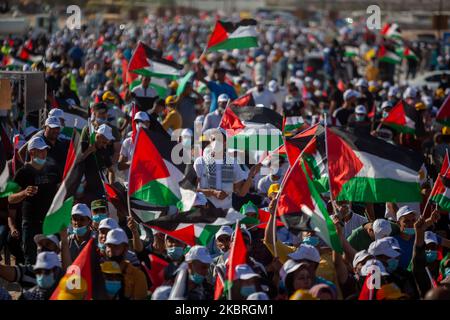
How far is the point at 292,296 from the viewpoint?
323 inches

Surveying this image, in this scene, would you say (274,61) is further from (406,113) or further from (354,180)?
(354,180)

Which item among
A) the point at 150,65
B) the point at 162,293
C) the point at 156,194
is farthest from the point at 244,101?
the point at 162,293

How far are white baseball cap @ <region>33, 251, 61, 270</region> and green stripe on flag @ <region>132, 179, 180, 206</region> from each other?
1.88m

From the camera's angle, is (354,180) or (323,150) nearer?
(354,180)

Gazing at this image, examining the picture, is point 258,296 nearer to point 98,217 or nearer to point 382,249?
point 382,249

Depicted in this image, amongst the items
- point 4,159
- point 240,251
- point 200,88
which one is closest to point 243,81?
point 200,88

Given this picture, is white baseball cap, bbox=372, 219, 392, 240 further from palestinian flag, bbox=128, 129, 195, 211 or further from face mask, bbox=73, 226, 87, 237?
face mask, bbox=73, 226, 87, 237

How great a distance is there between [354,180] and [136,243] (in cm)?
188

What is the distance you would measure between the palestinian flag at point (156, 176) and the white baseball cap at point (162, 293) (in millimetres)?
1930

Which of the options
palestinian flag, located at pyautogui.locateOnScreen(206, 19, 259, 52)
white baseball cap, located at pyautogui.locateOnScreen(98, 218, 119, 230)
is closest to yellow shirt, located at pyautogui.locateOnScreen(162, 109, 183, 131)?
palestinian flag, located at pyautogui.locateOnScreen(206, 19, 259, 52)

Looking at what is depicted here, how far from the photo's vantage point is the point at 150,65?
1822cm

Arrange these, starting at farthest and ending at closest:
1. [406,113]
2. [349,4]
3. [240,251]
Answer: [349,4], [406,113], [240,251]

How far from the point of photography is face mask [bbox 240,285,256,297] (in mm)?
8305
